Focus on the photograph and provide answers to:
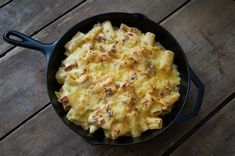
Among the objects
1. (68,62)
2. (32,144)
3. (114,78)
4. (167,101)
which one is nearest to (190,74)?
(167,101)

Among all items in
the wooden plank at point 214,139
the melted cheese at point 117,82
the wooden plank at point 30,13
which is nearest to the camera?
the melted cheese at point 117,82

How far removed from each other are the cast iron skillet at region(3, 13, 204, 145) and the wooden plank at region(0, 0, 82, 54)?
6.8 inches

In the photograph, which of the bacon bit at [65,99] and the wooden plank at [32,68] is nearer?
the bacon bit at [65,99]

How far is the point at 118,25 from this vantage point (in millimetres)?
1268

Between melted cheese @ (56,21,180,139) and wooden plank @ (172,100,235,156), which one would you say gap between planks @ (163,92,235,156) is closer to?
wooden plank @ (172,100,235,156)

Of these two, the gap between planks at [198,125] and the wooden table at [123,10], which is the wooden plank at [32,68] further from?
the gap between planks at [198,125]

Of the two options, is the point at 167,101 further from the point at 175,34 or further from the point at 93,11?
the point at 93,11

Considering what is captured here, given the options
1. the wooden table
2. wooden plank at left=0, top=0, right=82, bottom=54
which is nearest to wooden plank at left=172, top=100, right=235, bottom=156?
the wooden table

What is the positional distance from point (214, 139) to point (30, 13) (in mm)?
820

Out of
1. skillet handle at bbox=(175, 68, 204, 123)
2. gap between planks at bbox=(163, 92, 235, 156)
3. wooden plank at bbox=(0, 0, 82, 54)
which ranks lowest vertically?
gap between planks at bbox=(163, 92, 235, 156)

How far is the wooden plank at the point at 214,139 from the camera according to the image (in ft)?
3.92

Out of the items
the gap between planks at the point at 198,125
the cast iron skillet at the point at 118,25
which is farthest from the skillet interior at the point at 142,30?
the gap between planks at the point at 198,125

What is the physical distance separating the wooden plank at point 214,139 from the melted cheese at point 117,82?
16 cm

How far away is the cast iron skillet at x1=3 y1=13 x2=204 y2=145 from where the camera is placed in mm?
1091
